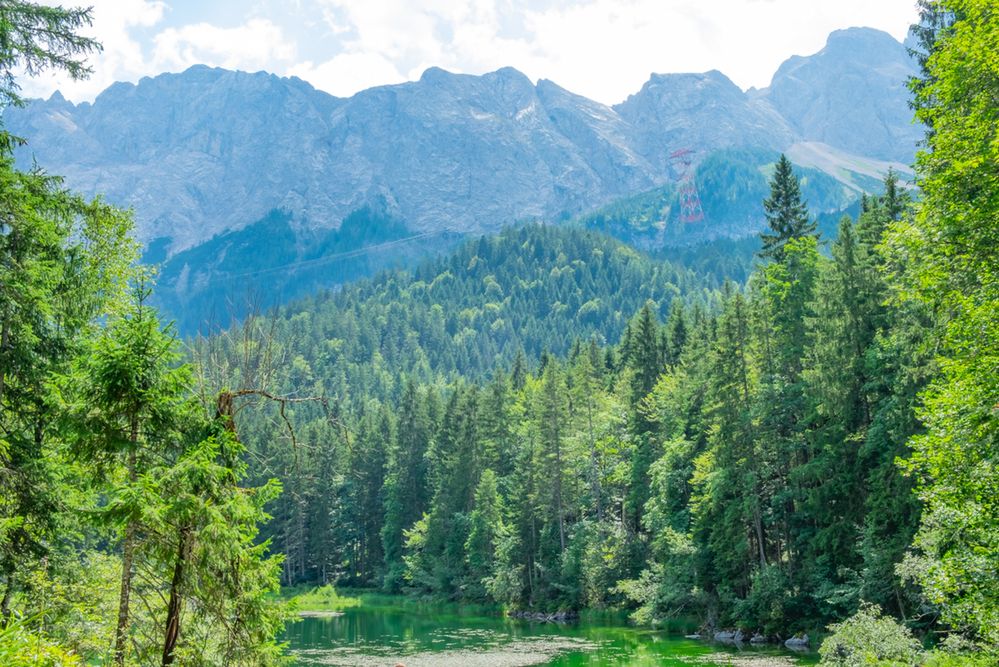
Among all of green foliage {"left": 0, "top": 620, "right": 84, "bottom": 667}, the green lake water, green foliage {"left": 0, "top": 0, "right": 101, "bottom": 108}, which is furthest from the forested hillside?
green foliage {"left": 0, "top": 0, "right": 101, "bottom": 108}

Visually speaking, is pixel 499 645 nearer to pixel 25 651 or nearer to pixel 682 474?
pixel 682 474

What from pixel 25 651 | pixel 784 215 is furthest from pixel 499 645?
pixel 25 651

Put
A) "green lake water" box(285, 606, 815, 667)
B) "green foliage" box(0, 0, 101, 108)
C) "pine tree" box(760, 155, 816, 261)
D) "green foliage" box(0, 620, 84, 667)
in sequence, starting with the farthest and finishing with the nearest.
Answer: "pine tree" box(760, 155, 816, 261), "green lake water" box(285, 606, 815, 667), "green foliage" box(0, 0, 101, 108), "green foliage" box(0, 620, 84, 667)

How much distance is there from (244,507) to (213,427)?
134cm

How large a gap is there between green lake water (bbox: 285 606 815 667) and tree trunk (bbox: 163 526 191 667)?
74.8ft

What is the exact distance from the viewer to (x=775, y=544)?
140ft

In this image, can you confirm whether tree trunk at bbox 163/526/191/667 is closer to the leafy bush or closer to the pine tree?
the leafy bush

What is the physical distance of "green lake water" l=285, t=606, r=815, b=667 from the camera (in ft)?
116

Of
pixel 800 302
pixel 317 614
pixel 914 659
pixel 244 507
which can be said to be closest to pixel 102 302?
pixel 244 507

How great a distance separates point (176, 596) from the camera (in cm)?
1185

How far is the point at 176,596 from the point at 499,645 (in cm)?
3385

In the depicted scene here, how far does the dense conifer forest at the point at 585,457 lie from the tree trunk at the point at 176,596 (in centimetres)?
4

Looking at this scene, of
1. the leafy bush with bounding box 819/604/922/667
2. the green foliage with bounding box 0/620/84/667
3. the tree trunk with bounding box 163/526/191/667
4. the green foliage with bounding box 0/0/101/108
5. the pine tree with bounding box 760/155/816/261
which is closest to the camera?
the green foliage with bounding box 0/620/84/667

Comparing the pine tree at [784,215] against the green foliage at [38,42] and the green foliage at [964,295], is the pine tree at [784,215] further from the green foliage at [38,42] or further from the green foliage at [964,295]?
the green foliage at [38,42]
